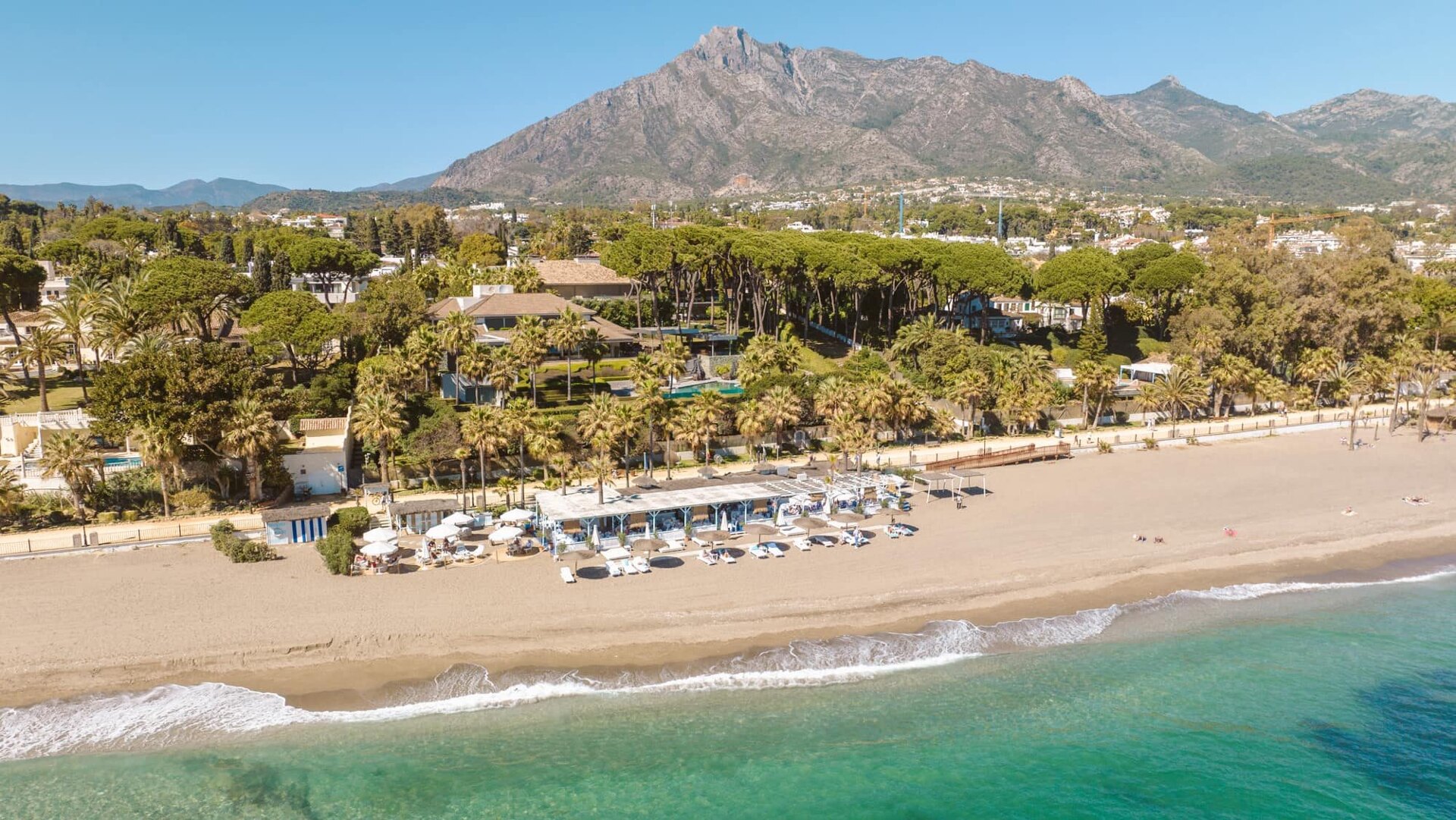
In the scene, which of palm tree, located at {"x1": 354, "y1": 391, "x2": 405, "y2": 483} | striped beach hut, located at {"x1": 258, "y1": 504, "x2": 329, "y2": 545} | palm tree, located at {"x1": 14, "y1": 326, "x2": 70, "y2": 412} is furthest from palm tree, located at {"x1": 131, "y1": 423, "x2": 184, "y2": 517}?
palm tree, located at {"x1": 14, "y1": 326, "x2": 70, "y2": 412}

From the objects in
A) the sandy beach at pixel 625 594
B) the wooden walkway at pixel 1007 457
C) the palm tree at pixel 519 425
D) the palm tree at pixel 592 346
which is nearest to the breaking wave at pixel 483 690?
the sandy beach at pixel 625 594

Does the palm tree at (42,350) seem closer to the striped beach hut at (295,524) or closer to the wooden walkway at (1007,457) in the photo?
the striped beach hut at (295,524)

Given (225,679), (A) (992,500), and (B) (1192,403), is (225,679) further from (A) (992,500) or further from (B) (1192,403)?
(B) (1192,403)

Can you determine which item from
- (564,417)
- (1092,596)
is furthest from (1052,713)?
(564,417)

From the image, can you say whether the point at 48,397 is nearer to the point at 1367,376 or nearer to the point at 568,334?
the point at 568,334

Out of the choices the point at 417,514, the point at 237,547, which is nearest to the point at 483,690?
the point at 417,514

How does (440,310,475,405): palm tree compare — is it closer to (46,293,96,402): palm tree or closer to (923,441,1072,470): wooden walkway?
(46,293,96,402): palm tree
